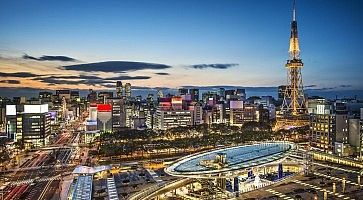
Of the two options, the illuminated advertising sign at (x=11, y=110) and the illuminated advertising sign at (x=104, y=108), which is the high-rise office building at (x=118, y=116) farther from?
the illuminated advertising sign at (x=11, y=110)

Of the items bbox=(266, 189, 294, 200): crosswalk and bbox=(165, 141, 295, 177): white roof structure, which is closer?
bbox=(165, 141, 295, 177): white roof structure

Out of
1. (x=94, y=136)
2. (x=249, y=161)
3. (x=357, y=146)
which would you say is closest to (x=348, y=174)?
(x=249, y=161)

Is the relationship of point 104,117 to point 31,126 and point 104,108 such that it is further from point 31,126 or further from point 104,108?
point 31,126

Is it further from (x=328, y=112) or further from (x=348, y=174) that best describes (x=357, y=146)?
(x=348, y=174)

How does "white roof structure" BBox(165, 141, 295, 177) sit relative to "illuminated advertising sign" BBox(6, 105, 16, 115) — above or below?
below

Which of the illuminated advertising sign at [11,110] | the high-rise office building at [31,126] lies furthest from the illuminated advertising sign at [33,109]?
the illuminated advertising sign at [11,110]

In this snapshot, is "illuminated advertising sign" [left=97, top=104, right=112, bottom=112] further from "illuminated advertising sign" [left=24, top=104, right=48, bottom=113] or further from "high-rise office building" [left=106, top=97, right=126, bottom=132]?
"illuminated advertising sign" [left=24, top=104, right=48, bottom=113]

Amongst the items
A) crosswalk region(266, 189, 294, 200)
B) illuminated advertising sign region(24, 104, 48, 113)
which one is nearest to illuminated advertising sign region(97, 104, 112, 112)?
illuminated advertising sign region(24, 104, 48, 113)
